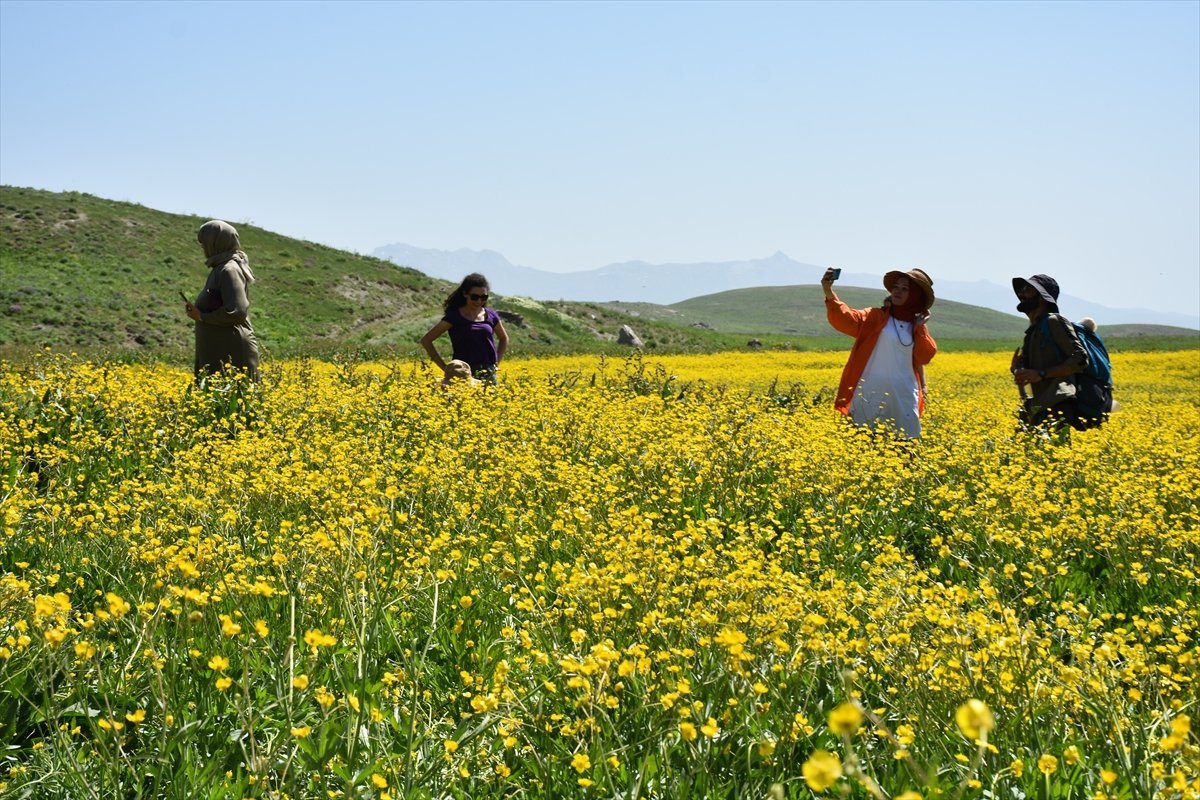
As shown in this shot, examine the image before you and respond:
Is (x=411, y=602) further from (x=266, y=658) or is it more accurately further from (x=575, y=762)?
(x=575, y=762)

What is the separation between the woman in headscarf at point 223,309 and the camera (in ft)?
27.6

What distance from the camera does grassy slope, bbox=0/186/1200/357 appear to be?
36812 mm

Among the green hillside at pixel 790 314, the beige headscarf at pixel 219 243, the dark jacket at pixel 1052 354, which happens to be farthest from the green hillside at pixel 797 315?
the beige headscarf at pixel 219 243

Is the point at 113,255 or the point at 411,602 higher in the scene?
the point at 113,255

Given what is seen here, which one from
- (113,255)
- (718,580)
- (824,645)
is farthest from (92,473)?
(113,255)

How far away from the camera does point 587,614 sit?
343cm

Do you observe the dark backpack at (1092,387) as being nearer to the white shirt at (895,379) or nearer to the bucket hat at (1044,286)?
the bucket hat at (1044,286)

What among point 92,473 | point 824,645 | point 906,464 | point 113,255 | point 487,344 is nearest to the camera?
point 824,645

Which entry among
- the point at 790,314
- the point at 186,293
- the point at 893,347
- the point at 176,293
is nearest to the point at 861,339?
the point at 893,347

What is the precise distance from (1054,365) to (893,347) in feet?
6.02

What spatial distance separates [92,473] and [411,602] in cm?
373

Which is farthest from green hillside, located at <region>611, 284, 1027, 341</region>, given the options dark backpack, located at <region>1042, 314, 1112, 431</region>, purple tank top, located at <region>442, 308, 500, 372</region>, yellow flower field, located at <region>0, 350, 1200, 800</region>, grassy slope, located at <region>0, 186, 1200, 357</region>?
yellow flower field, located at <region>0, 350, 1200, 800</region>

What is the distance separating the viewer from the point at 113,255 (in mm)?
A: 46250

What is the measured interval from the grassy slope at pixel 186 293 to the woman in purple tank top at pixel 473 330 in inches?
745
